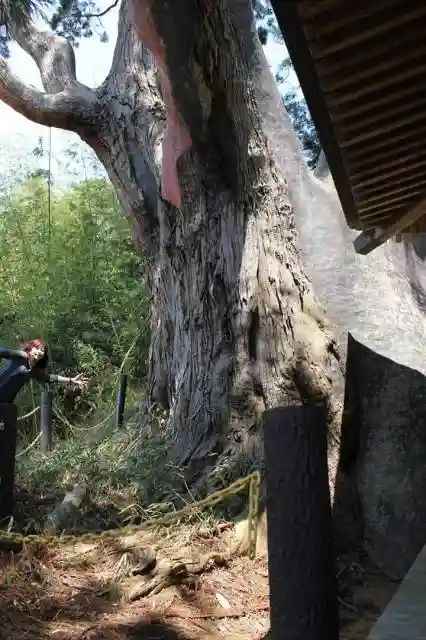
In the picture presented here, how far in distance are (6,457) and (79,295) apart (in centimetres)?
630

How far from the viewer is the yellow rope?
3.69m

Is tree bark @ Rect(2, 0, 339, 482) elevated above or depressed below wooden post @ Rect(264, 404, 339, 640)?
above

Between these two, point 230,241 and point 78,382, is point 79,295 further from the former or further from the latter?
point 230,241

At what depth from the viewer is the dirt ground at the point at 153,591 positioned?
331 cm

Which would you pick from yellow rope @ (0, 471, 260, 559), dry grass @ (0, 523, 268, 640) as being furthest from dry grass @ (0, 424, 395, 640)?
yellow rope @ (0, 471, 260, 559)

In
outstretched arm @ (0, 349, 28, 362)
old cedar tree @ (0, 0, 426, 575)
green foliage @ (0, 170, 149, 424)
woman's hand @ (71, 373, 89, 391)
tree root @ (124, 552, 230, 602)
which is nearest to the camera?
tree root @ (124, 552, 230, 602)

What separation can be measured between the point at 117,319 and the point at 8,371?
5085 mm

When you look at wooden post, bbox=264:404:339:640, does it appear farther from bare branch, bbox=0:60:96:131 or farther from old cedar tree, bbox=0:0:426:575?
bare branch, bbox=0:60:96:131

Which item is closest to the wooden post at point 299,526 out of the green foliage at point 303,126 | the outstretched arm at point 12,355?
the outstretched arm at point 12,355

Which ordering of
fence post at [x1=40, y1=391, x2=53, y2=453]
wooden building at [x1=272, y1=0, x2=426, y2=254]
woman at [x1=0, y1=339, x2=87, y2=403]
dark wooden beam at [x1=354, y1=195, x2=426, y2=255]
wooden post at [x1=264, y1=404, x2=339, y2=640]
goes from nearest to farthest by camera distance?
wooden building at [x1=272, y1=0, x2=426, y2=254] → wooden post at [x1=264, y1=404, x2=339, y2=640] → dark wooden beam at [x1=354, y1=195, x2=426, y2=255] → woman at [x1=0, y1=339, x2=87, y2=403] → fence post at [x1=40, y1=391, x2=53, y2=453]

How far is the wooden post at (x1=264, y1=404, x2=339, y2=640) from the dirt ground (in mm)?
1096

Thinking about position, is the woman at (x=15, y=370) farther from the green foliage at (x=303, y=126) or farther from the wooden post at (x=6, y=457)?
the green foliage at (x=303, y=126)

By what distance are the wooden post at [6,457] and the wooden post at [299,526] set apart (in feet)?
7.53

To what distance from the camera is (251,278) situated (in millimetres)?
4742
